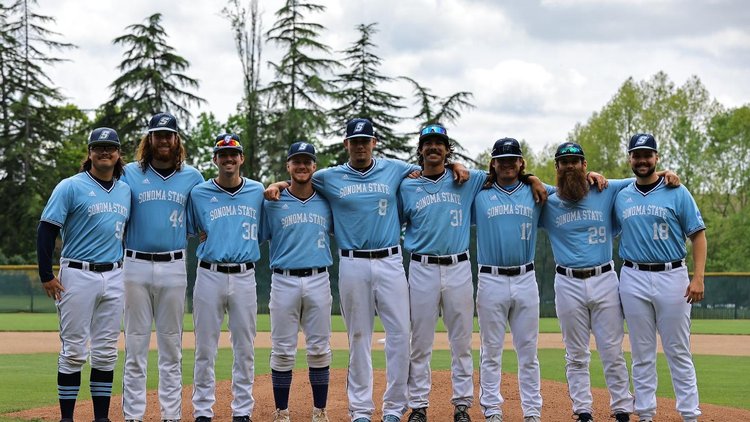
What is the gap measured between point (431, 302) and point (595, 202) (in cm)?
145

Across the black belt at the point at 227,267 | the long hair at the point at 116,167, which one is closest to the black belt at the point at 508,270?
the black belt at the point at 227,267

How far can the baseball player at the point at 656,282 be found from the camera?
633cm

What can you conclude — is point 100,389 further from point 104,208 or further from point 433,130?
point 433,130

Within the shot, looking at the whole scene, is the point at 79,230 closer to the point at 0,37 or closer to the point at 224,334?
the point at 224,334

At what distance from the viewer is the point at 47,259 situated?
6.22m

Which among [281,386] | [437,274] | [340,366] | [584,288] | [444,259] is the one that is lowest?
[340,366]

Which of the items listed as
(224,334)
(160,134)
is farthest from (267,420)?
(224,334)

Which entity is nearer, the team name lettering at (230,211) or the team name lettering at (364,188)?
the team name lettering at (230,211)

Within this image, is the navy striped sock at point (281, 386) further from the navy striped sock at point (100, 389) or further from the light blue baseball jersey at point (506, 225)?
the light blue baseball jersey at point (506, 225)

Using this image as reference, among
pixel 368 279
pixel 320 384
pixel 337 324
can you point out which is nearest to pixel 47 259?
pixel 320 384

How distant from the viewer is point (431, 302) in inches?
256

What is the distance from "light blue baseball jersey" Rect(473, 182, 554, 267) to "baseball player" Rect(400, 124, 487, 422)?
0.42 feet

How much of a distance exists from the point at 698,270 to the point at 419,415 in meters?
2.29

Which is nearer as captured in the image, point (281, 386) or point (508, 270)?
point (508, 270)
